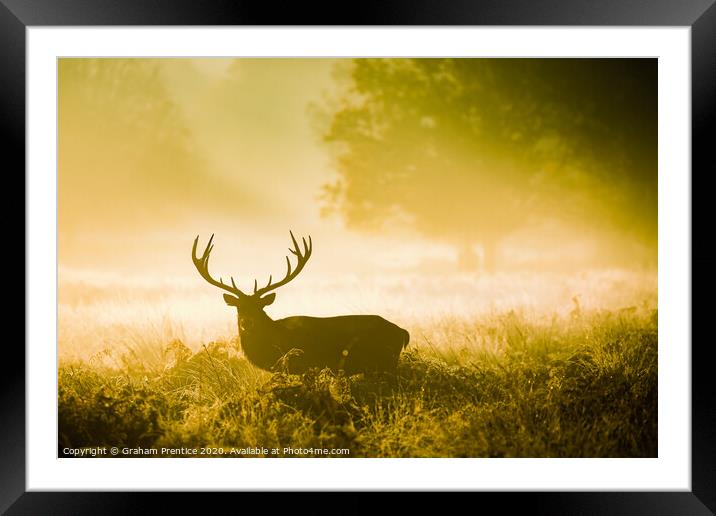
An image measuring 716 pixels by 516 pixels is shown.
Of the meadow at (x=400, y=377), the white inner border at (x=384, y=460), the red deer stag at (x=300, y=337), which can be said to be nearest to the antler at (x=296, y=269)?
the red deer stag at (x=300, y=337)

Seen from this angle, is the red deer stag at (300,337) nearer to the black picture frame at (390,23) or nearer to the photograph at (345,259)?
the photograph at (345,259)

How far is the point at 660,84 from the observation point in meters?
3.04

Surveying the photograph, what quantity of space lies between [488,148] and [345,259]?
1366 mm

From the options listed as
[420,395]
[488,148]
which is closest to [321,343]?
[420,395]

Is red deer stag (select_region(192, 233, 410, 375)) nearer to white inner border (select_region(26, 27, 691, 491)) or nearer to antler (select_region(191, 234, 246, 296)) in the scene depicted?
antler (select_region(191, 234, 246, 296))

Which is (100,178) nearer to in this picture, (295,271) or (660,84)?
(295,271)

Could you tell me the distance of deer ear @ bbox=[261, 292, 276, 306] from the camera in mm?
3168

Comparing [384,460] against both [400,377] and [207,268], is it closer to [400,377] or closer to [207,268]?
[400,377]

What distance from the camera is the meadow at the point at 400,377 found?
10.0ft

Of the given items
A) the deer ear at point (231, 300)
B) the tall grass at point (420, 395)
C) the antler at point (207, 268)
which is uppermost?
the antler at point (207, 268)

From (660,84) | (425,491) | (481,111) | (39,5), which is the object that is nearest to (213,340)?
(425,491)

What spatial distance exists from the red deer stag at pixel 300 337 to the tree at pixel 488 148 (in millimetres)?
735

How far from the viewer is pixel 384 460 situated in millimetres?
3033

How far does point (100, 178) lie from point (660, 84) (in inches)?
154
